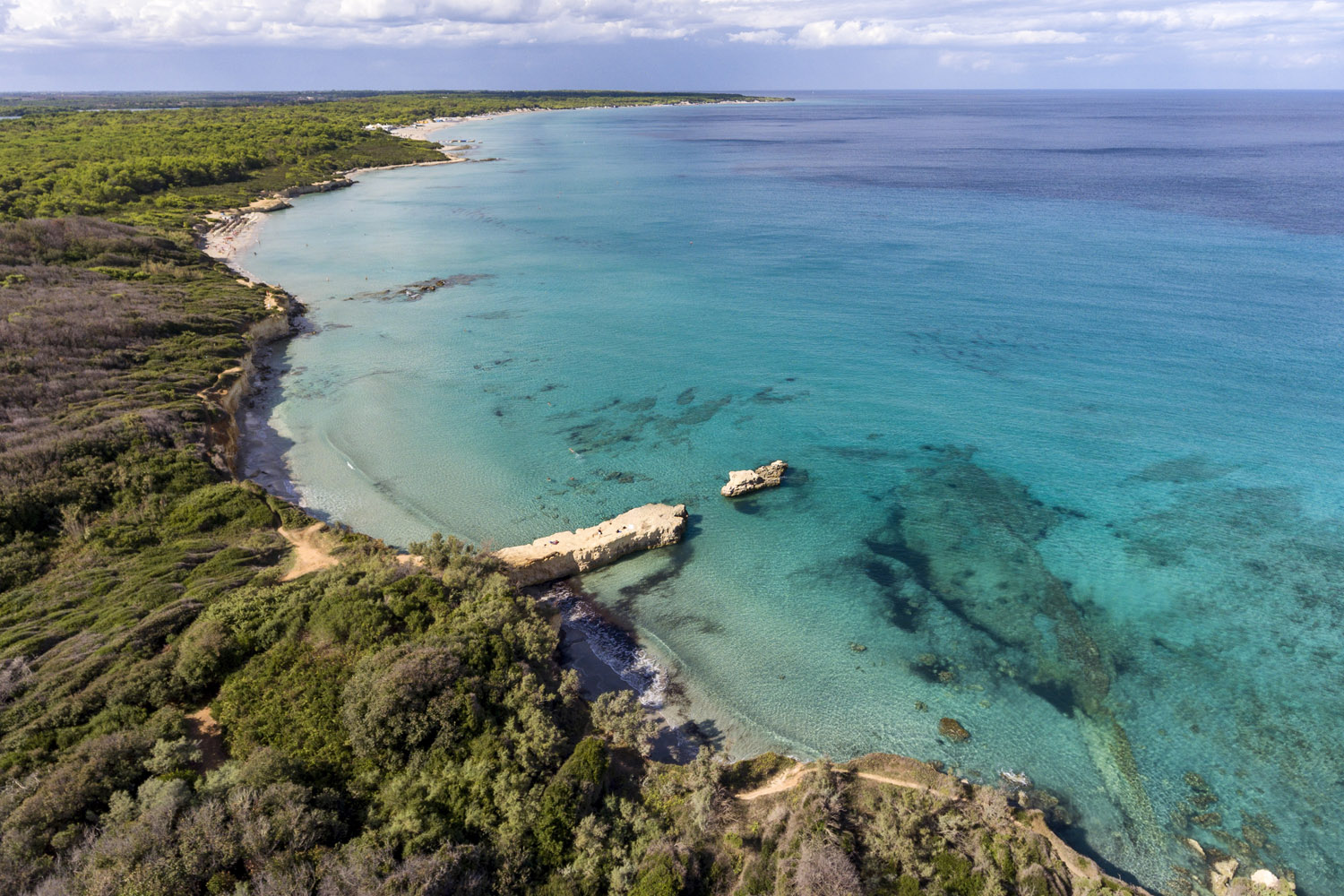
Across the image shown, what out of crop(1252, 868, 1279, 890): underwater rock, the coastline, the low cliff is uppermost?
the low cliff

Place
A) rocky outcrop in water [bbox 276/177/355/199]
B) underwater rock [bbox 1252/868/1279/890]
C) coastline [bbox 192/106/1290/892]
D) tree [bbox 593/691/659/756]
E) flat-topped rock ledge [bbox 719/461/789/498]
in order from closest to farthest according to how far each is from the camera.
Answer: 1. underwater rock [bbox 1252/868/1279/890]
2. tree [bbox 593/691/659/756]
3. coastline [bbox 192/106/1290/892]
4. flat-topped rock ledge [bbox 719/461/789/498]
5. rocky outcrop in water [bbox 276/177/355/199]

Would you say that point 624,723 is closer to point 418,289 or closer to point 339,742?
point 339,742

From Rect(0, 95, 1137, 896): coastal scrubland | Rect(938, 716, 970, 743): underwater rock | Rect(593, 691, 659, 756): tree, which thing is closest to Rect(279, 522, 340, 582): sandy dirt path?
Rect(0, 95, 1137, 896): coastal scrubland

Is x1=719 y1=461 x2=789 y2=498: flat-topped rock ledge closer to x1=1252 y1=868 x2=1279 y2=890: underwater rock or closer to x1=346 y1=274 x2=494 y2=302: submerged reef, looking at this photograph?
x1=1252 y1=868 x2=1279 y2=890: underwater rock

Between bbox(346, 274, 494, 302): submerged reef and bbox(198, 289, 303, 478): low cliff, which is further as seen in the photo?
bbox(346, 274, 494, 302): submerged reef

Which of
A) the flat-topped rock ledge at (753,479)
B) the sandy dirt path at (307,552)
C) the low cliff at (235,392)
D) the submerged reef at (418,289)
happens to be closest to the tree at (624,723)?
the sandy dirt path at (307,552)

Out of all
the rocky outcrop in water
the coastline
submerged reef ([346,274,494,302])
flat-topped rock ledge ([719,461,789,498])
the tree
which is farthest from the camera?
the rocky outcrop in water

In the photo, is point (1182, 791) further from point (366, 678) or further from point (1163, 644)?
point (366, 678)
